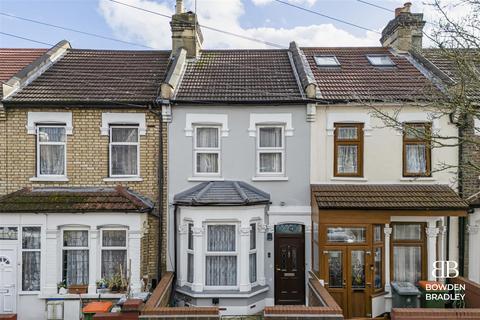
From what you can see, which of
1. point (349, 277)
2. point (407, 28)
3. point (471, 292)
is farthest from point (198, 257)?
point (407, 28)

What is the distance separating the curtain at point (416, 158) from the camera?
36.2 ft

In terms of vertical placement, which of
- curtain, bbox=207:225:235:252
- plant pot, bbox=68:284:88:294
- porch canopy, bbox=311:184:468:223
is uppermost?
porch canopy, bbox=311:184:468:223

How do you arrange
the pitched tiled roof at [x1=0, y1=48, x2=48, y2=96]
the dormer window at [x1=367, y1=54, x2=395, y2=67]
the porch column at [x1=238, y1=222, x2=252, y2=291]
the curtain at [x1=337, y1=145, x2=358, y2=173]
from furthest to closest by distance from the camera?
the dormer window at [x1=367, y1=54, x2=395, y2=67], the pitched tiled roof at [x1=0, y1=48, x2=48, y2=96], the curtain at [x1=337, y1=145, x2=358, y2=173], the porch column at [x1=238, y1=222, x2=252, y2=291]

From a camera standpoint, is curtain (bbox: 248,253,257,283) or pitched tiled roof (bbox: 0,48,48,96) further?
pitched tiled roof (bbox: 0,48,48,96)

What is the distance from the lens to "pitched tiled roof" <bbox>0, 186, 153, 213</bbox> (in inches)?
385

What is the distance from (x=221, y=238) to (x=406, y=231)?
17.5 ft

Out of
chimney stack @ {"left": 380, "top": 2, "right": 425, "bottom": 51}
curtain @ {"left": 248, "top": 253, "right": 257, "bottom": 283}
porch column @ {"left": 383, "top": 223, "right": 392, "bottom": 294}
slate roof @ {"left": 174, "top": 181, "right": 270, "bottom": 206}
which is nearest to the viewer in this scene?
slate roof @ {"left": 174, "top": 181, "right": 270, "bottom": 206}

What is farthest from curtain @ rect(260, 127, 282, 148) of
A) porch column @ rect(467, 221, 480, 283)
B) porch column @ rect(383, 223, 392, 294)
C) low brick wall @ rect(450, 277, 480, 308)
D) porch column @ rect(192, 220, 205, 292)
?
low brick wall @ rect(450, 277, 480, 308)

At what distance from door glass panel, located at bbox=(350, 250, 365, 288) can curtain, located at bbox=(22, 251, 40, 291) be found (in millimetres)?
8625

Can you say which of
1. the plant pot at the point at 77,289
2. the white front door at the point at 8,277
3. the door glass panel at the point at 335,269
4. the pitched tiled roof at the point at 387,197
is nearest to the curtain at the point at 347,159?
the pitched tiled roof at the point at 387,197

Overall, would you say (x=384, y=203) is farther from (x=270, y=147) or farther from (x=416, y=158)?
(x=270, y=147)

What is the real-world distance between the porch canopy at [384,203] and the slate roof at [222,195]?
1716mm

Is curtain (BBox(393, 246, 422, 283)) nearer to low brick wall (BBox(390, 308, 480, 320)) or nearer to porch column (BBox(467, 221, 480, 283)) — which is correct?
porch column (BBox(467, 221, 480, 283))

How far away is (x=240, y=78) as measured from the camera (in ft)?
39.5
